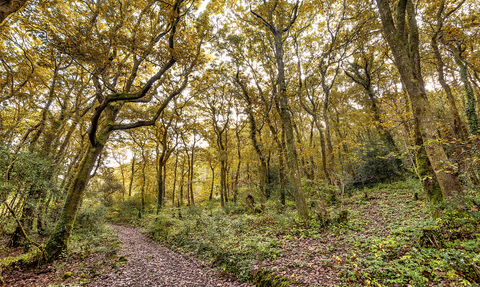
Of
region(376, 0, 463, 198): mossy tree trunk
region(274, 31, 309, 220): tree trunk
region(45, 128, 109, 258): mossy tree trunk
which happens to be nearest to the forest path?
region(45, 128, 109, 258): mossy tree trunk

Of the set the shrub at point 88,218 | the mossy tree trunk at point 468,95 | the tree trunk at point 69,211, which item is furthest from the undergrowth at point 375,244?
the shrub at point 88,218

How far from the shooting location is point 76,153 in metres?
15.0

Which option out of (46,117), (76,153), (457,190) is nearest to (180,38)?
(46,117)

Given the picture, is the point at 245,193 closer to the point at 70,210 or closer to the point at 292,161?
the point at 292,161

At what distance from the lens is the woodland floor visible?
5371 millimetres

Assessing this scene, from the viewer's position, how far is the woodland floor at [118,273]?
5371 millimetres

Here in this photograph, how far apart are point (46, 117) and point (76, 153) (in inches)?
279

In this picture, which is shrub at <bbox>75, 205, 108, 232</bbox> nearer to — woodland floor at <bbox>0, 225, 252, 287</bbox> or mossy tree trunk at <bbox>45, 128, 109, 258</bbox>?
mossy tree trunk at <bbox>45, 128, 109, 258</bbox>

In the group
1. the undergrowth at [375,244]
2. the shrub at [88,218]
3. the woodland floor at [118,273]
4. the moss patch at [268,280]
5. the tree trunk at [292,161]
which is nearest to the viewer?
the undergrowth at [375,244]

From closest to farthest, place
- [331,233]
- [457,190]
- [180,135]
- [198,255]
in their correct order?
[457,190] → [331,233] → [198,255] → [180,135]

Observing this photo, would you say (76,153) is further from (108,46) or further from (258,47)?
(258,47)

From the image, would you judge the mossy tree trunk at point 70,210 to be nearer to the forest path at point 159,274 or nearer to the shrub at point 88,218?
the forest path at point 159,274

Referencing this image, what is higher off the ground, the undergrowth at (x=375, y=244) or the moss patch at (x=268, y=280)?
the undergrowth at (x=375, y=244)

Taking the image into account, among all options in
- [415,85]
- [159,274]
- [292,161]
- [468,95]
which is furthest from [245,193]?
[468,95]
